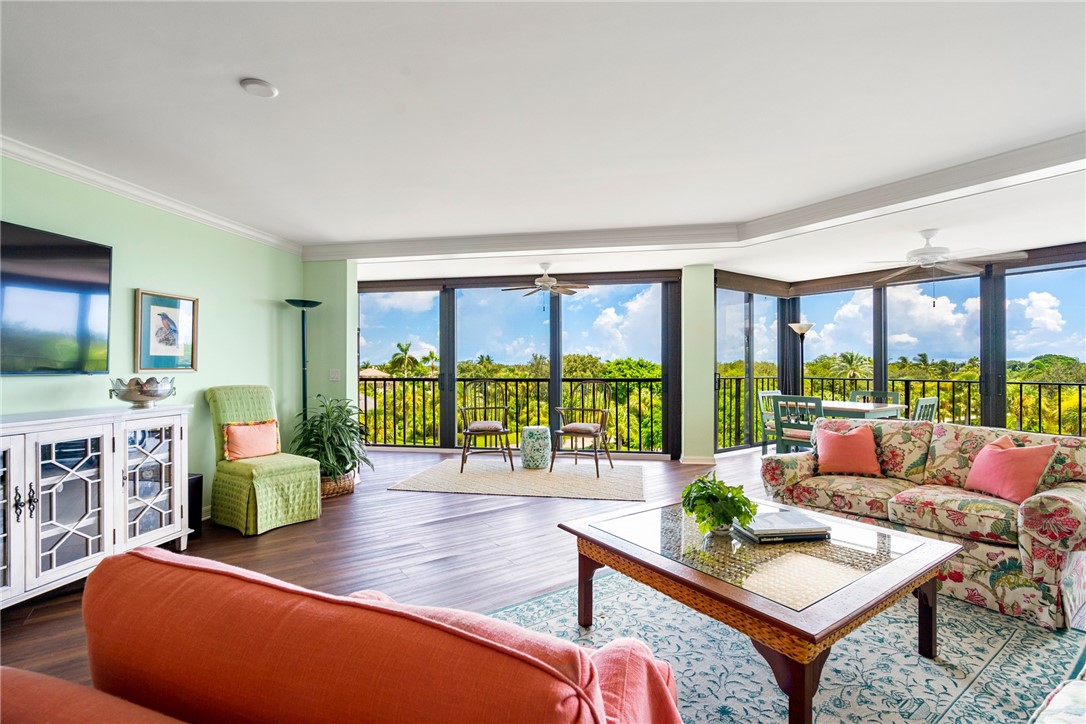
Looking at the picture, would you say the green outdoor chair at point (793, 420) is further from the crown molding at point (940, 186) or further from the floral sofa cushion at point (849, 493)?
the floral sofa cushion at point (849, 493)

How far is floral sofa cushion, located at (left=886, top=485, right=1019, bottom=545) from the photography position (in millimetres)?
2381

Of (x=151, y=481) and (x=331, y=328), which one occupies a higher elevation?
(x=331, y=328)

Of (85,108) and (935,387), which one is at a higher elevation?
(85,108)

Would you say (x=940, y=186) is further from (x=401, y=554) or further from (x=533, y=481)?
(x=401, y=554)

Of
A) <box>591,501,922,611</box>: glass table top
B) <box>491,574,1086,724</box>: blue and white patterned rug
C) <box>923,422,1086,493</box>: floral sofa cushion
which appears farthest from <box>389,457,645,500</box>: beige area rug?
<box>591,501,922,611</box>: glass table top

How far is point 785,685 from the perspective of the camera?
4.83 feet

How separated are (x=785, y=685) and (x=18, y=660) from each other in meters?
2.86

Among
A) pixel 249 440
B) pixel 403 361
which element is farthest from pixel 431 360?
pixel 249 440

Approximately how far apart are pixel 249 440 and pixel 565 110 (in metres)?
3.25

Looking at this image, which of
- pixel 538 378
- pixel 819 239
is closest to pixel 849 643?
pixel 819 239

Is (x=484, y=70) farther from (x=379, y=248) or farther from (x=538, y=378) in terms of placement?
(x=538, y=378)

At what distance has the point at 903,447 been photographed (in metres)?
3.27

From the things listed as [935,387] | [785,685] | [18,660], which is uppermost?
[935,387]

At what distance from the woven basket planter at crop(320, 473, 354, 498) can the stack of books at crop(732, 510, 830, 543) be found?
3562 millimetres
